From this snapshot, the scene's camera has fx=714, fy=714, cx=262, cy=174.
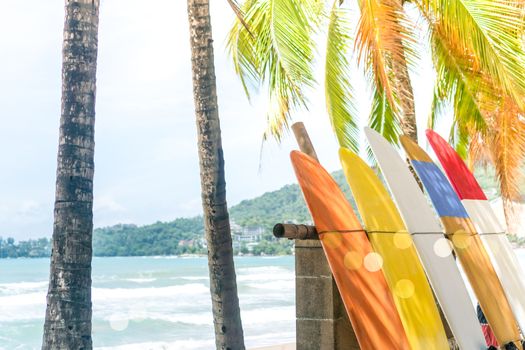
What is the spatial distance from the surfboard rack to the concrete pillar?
217 millimetres

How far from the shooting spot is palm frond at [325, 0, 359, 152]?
340 inches

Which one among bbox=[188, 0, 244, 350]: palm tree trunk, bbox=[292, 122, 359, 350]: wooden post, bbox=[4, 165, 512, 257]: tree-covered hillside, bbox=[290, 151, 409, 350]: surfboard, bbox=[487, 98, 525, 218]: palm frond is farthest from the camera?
bbox=[4, 165, 512, 257]: tree-covered hillside

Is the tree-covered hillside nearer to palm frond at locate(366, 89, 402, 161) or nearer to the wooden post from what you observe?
palm frond at locate(366, 89, 402, 161)

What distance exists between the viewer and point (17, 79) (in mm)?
64125

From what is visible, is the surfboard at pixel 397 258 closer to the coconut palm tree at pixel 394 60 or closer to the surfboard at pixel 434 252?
the surfboard at pixel 434 252

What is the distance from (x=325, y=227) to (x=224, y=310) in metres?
2.09

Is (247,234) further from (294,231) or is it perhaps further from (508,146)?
(294,231)

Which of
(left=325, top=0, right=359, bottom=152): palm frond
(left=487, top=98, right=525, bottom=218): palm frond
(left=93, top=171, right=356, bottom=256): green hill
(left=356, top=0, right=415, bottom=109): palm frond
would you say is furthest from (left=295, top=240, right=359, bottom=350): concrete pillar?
(left=93, top=171, right=356, bottom=256): green hill

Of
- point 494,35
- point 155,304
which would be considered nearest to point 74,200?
point 494,35

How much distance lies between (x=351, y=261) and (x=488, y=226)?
2184 millimetres

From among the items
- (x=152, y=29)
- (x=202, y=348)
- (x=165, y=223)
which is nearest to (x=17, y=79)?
(x=152, y=29)

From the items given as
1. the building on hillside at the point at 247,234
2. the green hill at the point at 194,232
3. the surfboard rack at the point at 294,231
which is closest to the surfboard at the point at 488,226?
the surfboard rack at the point at 294,231

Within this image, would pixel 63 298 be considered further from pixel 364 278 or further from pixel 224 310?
pixel 364 278

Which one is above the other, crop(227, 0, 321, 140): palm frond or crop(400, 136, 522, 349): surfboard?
crop(227, 0, 321, 140): palm frond
